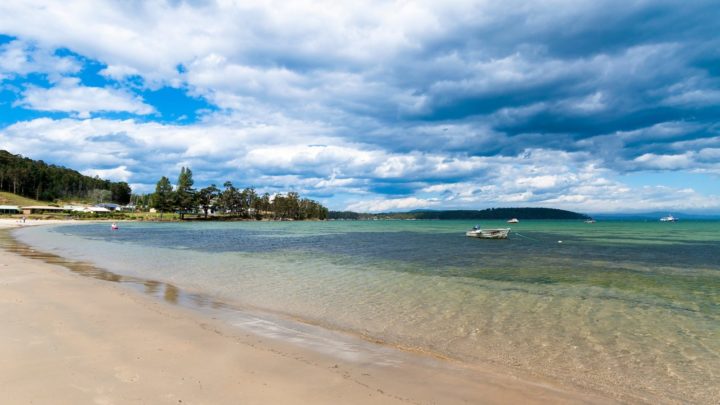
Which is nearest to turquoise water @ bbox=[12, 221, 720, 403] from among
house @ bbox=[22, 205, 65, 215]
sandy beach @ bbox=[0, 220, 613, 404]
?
sandy beach @ bbox=[0, 220, 613, 404]

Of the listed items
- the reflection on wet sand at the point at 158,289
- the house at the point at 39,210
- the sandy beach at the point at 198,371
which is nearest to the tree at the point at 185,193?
the house at the point at 39,210

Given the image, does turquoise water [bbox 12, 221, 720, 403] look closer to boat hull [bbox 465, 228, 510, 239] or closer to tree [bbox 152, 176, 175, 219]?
boat hull [bbox 465, 228, 510, 239]

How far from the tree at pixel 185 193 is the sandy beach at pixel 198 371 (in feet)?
532

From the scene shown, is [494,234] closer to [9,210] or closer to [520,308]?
[520,308]

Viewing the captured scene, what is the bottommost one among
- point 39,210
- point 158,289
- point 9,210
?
point 158,289

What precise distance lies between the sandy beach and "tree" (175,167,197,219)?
162m

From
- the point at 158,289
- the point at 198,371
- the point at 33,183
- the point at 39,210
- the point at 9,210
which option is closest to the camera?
the point at 198,371

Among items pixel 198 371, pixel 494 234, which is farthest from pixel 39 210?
pixel 198 371

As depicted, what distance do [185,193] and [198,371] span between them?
169783mm

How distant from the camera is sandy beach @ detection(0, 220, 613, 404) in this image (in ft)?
21.3

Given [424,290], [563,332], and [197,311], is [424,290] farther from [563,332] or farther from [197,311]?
[197,311]

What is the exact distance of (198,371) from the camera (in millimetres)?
7504

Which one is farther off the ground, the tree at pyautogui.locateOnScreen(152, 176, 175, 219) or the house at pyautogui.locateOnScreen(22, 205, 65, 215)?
the tree at pyautogui.locateOnScreen(152, 176, 175, 219)

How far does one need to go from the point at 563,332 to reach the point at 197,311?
39.6ft
